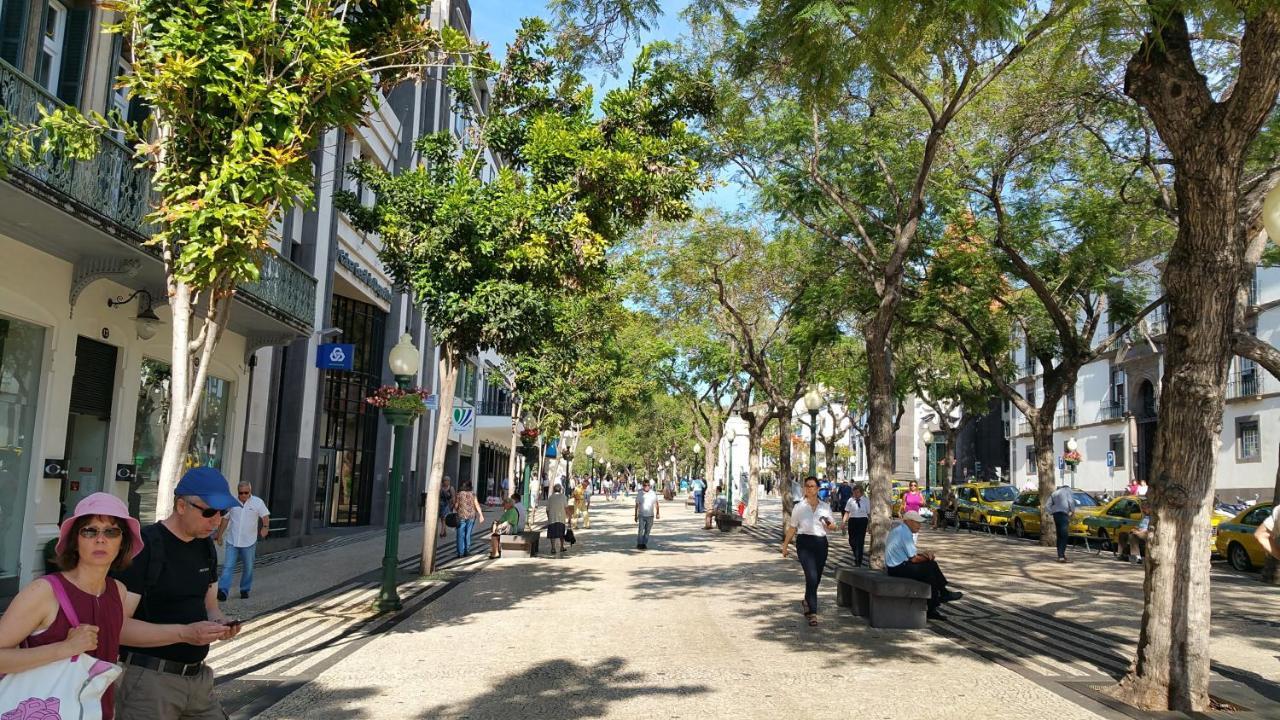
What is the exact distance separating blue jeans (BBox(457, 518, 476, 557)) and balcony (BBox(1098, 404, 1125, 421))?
36.1m

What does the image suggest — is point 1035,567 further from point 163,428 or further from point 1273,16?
point 163,428

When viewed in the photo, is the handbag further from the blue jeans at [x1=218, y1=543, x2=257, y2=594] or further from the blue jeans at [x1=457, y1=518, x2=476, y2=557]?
the blue jeans at [x1=457, y1=518, x2=476, y2=557]

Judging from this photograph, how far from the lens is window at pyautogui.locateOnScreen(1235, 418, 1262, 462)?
3303cm

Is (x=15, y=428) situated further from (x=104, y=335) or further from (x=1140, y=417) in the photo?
(x=1140, y=417)

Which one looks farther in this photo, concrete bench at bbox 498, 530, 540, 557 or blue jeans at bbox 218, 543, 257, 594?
concrete bench at bbox 498, 530, 540, 557

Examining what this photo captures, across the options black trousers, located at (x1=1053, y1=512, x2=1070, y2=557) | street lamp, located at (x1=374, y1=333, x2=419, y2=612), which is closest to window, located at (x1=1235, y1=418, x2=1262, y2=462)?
black trousers, located at (x1=1053, y1=512, x2=1070, y2=557)

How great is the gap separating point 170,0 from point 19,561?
7.24 meters

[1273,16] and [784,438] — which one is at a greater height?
[1273,16]

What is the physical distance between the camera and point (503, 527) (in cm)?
1938

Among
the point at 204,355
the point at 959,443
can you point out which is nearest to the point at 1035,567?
the point at 204,355

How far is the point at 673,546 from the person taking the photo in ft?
72.1

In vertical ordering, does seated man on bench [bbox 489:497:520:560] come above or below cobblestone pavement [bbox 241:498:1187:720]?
above

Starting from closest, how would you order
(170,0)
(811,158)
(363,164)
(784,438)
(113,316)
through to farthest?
(170,0) → (113,316) → (363,164) → (811,158) → (784,438)

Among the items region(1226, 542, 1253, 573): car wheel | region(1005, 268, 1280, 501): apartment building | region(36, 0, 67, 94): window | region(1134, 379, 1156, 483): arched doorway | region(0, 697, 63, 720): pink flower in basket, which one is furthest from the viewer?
region(1134, 379, 1156, 483): arched doorway
